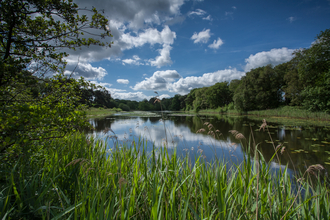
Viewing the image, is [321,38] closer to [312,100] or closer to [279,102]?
[312,100]

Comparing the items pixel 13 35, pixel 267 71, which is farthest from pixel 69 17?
pixel 267 71

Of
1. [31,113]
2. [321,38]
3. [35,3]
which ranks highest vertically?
[321,38]

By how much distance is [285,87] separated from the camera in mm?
31594

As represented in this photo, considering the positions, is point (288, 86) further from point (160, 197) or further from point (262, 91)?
point (160, 197)

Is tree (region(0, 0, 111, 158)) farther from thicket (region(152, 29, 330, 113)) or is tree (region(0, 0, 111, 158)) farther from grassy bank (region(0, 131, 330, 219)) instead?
thicket (region(152, 29, 330, 113))

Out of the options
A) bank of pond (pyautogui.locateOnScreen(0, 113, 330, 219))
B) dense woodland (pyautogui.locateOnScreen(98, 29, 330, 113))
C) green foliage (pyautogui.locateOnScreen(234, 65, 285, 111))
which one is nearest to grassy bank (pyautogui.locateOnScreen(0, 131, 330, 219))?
bank of pond (pyautogui.locateOnScreen(0, 113, 330, 219))

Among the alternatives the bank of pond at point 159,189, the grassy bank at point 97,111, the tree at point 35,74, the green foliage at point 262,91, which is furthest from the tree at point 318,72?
the tree at point 35,74

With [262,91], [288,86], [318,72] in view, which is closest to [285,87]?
[288,86]

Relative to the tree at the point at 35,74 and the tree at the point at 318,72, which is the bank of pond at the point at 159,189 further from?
the tree at the point at 318,72

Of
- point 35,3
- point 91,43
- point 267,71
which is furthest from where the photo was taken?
point 267,71

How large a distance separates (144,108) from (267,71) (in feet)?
204

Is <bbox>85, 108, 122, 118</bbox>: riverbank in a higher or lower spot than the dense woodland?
lower

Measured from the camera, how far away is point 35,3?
257cm

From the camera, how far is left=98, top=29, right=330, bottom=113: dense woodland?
787 inches
